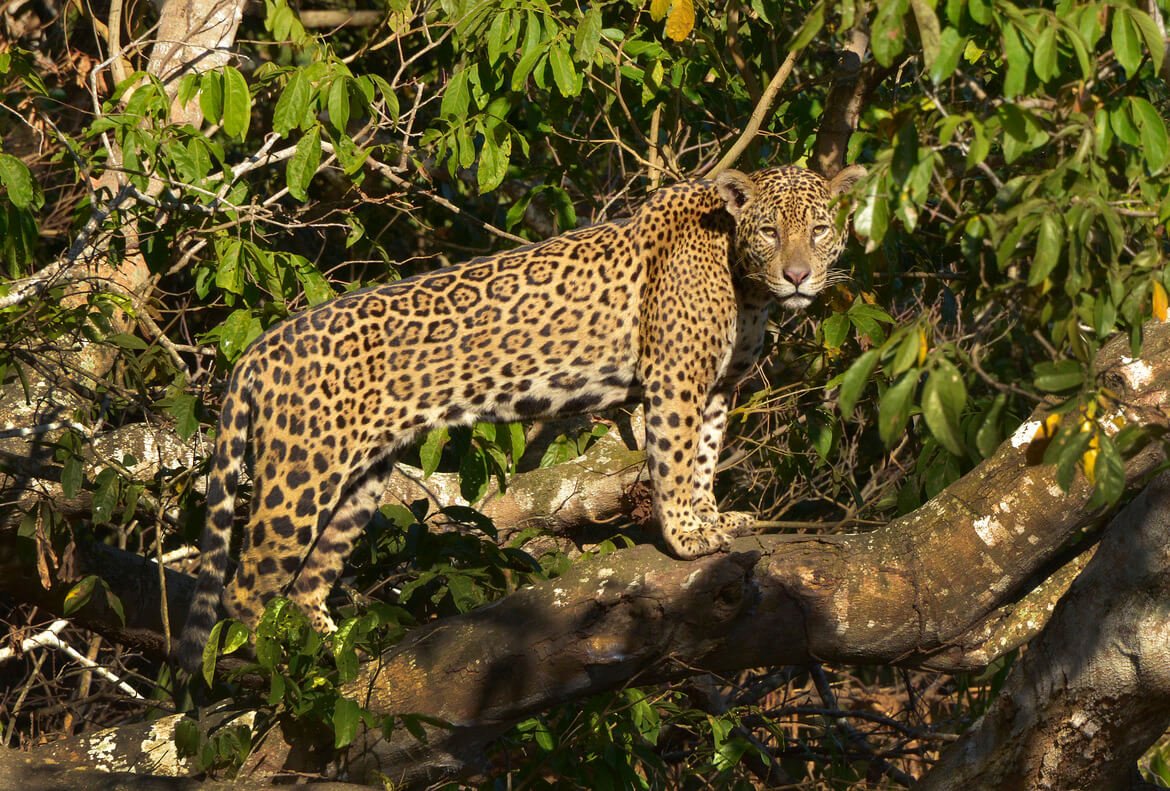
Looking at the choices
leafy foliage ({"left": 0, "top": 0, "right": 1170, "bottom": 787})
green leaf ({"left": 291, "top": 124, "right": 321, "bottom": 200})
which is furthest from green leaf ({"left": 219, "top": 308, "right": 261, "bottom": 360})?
green leaf ({"left": 291, "top": 124, "right": 321, "bottom": 200})

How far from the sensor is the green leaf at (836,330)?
725cm

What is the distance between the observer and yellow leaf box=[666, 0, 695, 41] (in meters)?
7.55

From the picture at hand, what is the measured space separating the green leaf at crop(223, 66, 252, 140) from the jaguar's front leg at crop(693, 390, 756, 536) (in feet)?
8.80

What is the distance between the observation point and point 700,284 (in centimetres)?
729

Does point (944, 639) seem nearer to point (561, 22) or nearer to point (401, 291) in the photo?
point (401, 291)

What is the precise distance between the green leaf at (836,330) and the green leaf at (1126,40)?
3353 millimetres

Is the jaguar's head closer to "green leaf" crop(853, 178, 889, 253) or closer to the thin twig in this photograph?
the thin twig

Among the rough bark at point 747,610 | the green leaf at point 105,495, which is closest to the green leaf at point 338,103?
the green leaf at point 105,495

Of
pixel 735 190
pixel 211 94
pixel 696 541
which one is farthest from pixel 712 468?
pixel 211 94

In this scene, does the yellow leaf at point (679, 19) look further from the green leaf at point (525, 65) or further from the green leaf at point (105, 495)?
the green leaf at point (105, 495)

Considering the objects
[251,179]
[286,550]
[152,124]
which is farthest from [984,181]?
[251,179]

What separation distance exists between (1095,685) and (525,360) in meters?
3.28

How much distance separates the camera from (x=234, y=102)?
6758 mm

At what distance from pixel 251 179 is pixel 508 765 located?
16.0ft
